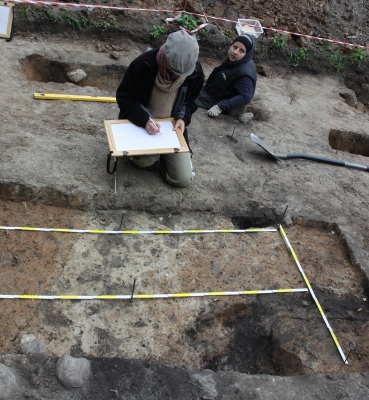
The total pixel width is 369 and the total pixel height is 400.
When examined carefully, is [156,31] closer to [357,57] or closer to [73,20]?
[73,20]

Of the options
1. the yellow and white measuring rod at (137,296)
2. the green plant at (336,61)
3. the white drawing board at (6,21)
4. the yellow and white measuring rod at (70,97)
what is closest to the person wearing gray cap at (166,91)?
the yellow and white measuring rod at (137,296)

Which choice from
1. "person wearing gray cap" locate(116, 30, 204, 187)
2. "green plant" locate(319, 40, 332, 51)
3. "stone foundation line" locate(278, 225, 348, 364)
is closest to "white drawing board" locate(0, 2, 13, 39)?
"person wearing gray cap" locate(116, 30, 204, 187)

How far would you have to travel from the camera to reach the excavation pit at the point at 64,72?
6.56 metres

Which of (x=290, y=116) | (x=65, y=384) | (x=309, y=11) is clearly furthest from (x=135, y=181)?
(x=309, y=11)

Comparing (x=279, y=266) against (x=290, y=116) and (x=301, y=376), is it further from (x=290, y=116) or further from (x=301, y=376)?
(x=290, y=116)

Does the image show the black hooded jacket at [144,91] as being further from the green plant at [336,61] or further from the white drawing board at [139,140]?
the green plant at [336,61]

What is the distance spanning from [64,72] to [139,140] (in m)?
3.04

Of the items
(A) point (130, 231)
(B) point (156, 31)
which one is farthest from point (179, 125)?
(B) point (156, 31)

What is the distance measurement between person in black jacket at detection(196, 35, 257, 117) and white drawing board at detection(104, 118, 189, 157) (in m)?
1.83

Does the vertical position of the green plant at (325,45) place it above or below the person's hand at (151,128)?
above

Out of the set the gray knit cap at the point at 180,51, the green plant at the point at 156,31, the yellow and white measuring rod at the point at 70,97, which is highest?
the gray knit cap at the point at 180,51

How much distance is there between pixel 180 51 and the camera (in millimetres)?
3893

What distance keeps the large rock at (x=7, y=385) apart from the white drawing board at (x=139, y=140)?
2.11 m

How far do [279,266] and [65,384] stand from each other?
231 centimetres
